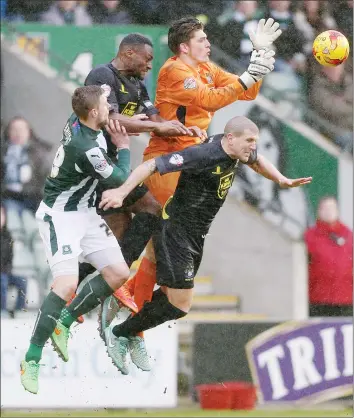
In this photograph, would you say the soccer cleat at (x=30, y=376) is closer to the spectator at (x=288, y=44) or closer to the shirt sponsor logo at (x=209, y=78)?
the shirt sponsor logo at (x=209, y=78)

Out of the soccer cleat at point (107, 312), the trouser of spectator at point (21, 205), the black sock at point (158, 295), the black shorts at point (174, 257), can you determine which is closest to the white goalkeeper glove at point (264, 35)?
the black shorts at point (174, 257)

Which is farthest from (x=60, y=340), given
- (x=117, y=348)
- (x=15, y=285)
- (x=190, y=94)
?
(x=15, y=285)

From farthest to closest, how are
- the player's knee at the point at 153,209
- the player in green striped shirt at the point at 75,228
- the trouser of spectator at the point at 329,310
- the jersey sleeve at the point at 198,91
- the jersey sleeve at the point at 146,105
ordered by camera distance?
the trouser of spectator at the point at 329,310 < the player's knee at the point at 153,209 < the jersey sleeve at the point at 146,105 < the jersey sleeve at the point at 198,91 < the player in green striped shirt at the point at 75,228

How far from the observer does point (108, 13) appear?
1603 cm

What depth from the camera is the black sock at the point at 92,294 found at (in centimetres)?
1002

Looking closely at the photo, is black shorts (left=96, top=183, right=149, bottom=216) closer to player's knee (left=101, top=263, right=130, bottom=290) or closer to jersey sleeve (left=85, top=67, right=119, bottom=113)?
player's knee (left=101, top=263, right=130, bottom=290)

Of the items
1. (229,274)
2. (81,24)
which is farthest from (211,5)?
(229,274)

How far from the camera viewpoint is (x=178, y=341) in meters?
14.9

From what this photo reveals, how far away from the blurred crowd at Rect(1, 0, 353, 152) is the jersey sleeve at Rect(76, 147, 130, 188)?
640 cm

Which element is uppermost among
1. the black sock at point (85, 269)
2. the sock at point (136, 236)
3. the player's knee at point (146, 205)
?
the player's knee at point (146, 205)

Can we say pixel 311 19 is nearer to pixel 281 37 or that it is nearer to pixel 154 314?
pixel 281 37

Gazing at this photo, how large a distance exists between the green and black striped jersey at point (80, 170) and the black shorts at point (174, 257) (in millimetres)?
594

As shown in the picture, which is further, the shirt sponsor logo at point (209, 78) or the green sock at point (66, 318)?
the shirt sponsor logo at point (209, 78)

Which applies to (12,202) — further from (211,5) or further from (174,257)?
(174,257)
